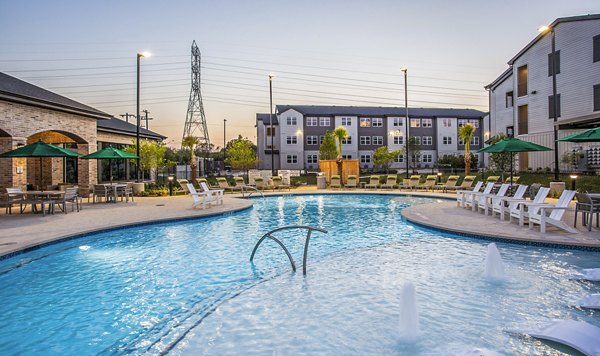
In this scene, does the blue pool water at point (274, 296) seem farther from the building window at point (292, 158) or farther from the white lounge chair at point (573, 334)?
the building window at point (292, 158)

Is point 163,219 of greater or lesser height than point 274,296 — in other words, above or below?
above

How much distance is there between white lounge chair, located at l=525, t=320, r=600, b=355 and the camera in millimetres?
4281

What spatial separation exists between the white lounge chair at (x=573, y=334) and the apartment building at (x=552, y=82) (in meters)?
20.6

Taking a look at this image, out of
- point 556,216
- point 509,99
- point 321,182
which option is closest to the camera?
point 556,216

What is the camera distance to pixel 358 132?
2256 inches

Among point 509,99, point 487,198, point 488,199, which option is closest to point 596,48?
point 509,99

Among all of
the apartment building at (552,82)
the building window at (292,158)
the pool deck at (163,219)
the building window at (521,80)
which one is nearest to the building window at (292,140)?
the building window at (292,158)

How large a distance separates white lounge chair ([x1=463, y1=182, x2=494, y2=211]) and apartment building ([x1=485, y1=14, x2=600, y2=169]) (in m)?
11.1

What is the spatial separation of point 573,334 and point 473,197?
9795 mm

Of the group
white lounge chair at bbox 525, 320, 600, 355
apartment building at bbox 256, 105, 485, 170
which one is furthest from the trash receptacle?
apartment building at bbox 256, 105, 485, 170

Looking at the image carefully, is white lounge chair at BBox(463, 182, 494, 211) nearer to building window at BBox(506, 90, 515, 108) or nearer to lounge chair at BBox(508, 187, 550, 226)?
lounge chair at BBox(508, 187, 550, 226)

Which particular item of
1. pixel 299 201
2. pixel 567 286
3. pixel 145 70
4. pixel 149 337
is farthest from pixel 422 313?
pixel 145 70

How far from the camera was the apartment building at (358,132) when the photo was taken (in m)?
55.7

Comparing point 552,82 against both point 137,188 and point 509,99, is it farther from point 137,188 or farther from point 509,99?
point 137,188
